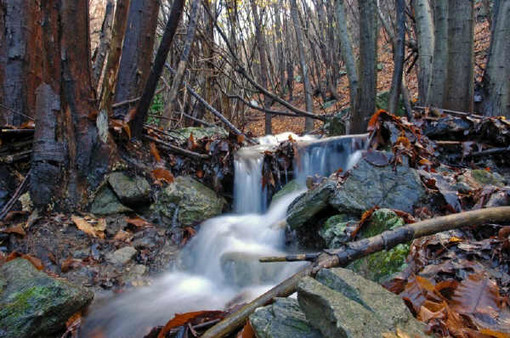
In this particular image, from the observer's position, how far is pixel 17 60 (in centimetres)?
431

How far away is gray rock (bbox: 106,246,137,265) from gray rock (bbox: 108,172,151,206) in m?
0.62

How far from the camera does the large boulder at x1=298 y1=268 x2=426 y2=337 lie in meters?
1.21

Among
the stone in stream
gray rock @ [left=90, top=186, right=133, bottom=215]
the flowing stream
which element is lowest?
the flowing stream

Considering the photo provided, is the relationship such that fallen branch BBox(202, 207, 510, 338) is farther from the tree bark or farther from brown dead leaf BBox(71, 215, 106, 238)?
the tree bark

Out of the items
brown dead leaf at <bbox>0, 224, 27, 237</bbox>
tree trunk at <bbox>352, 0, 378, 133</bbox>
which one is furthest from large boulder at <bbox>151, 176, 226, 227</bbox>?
tree trunk at <bbox>352, 0, 378, 133</bbox>

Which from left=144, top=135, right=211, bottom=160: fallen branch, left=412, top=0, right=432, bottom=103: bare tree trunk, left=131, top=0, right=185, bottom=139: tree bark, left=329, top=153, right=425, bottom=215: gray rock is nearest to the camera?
left=329, top=153, right=425, bottom=215: gray rock

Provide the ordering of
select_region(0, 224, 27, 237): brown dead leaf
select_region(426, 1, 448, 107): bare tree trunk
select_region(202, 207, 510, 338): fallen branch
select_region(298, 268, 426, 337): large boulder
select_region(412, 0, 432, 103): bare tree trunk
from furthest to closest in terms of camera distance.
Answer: select_region(412, 0, 432, 103): bare tree trunk
select_region(426, 1, 448, 107): bare tree trunk
select_region(0, 224, 27, 237): brown dead leaf
select_region(202, 207, 510, 338): fallen branch
select_region(298, 268, 426, 337): large boulder

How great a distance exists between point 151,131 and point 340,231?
2.97 m

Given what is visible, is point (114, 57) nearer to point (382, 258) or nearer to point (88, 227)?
point (88, 227)

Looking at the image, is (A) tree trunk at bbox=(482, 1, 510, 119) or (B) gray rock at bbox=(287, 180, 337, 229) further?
(A) tree trunk at bbox=(482, 1, 510, 119)

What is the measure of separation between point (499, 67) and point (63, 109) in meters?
5.47

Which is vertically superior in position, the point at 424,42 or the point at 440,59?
the point at 424,42

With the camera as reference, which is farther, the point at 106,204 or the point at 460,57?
the point at 460,57

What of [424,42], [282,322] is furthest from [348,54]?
[282,322]
